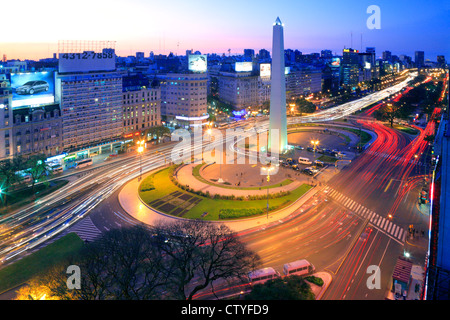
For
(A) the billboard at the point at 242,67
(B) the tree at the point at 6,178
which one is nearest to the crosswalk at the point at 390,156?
(B) the tree at the point at 6,178

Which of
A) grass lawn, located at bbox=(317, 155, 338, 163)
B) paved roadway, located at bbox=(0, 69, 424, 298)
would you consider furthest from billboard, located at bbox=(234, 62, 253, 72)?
paved roadway, located at bbox=(0, 69, 424, 298)

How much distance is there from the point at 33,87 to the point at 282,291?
200 ft

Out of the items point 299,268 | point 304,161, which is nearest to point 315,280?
point 299,268

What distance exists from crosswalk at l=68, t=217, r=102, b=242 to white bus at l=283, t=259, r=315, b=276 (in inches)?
826

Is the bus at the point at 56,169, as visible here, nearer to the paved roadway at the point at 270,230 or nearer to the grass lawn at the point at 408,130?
the paved roadway at the point at 270,230

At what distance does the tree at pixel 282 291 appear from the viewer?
66.1ft

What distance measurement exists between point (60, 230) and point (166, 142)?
4674 cm

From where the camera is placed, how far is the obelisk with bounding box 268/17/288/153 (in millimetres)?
64625

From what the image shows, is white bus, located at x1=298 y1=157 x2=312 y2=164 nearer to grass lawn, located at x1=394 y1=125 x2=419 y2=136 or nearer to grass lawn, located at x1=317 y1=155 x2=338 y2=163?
grass lawn, located at x1=317 y1=155 x2=338 y2=163

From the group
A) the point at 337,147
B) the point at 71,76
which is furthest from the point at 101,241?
the point at 337,147

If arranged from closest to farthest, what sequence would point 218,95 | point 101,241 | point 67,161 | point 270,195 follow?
point 101,241
point 270,195
point 67,161
point 218,95

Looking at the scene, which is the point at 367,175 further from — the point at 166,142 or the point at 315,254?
the point at 166,142

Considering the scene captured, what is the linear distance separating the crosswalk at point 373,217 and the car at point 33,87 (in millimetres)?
54345
